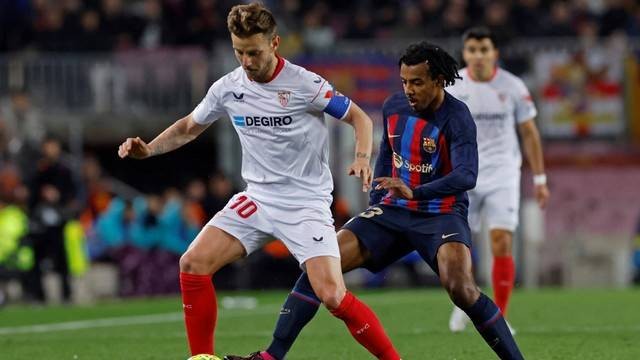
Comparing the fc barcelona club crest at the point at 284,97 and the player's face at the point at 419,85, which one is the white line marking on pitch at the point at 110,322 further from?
the player's face at the point at 419,85

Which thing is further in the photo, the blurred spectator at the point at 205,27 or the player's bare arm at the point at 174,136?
the blurred spectator at the point at 205,27

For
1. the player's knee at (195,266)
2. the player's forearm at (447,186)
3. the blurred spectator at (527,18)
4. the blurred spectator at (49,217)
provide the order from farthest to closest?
the blurred spectator at (527,18) → the blurred spectator at (49,217) → the player's knee at (195,266) → the player's forearm at (447,186)

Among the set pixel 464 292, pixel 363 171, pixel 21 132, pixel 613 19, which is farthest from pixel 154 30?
pixel 363 171

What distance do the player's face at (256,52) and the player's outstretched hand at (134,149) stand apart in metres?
0.75

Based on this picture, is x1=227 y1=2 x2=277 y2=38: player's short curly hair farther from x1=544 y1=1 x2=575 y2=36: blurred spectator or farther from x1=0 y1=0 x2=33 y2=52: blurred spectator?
x1=0 y1=0 x2=33 y2=52: blurred spectator

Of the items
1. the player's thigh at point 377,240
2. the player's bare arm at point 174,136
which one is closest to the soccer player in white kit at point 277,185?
the player's bare arm at point 174,136

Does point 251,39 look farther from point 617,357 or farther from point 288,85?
point 617,357

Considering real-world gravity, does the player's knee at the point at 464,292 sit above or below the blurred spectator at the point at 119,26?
below

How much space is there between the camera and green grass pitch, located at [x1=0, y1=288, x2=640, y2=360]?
10.7 meters

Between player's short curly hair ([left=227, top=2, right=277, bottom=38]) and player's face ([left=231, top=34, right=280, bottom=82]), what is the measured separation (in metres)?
0.03

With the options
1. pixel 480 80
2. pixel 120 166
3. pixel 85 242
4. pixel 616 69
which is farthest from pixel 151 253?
pixel 480 80

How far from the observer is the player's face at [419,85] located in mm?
8789

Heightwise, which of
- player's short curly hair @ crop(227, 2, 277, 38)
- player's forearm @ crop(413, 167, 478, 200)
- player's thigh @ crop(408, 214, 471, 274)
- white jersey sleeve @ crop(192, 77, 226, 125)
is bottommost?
player's thigh @ crop(408, 214, 471, 274)

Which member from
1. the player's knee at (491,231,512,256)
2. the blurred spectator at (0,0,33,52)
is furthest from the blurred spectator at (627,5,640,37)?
the player's knee at (491,231,512,256)
